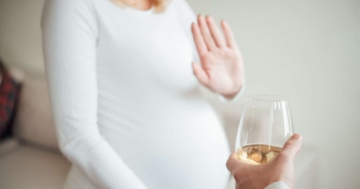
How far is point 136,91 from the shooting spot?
57 cm

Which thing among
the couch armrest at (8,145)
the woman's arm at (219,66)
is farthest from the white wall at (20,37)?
the woman's arm at (219,66)

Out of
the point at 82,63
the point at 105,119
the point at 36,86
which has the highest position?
the point at 82,63

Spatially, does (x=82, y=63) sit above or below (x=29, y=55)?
above

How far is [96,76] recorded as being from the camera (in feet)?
1.77

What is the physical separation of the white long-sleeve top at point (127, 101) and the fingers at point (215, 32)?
8cm

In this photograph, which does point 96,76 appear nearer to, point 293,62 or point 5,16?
point 293,62

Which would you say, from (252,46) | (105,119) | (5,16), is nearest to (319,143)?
(252,46)

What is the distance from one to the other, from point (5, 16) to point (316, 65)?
131 centimetres

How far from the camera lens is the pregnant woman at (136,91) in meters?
0.49

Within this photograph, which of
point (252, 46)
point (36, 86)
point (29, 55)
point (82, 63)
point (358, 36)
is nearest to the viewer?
point (82, 63)

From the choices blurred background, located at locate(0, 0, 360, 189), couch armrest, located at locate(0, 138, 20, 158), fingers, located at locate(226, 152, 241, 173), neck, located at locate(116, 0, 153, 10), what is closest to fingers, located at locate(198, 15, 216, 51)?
neck, located at locate(116, 0, 153, 10)

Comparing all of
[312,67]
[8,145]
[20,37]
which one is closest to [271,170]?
Result: [312,67]

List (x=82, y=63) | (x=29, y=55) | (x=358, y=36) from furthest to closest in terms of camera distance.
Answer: (x=29, y=55) → (x=358, y=36) → (x=82, y=63)

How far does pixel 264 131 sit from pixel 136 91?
24 cm
